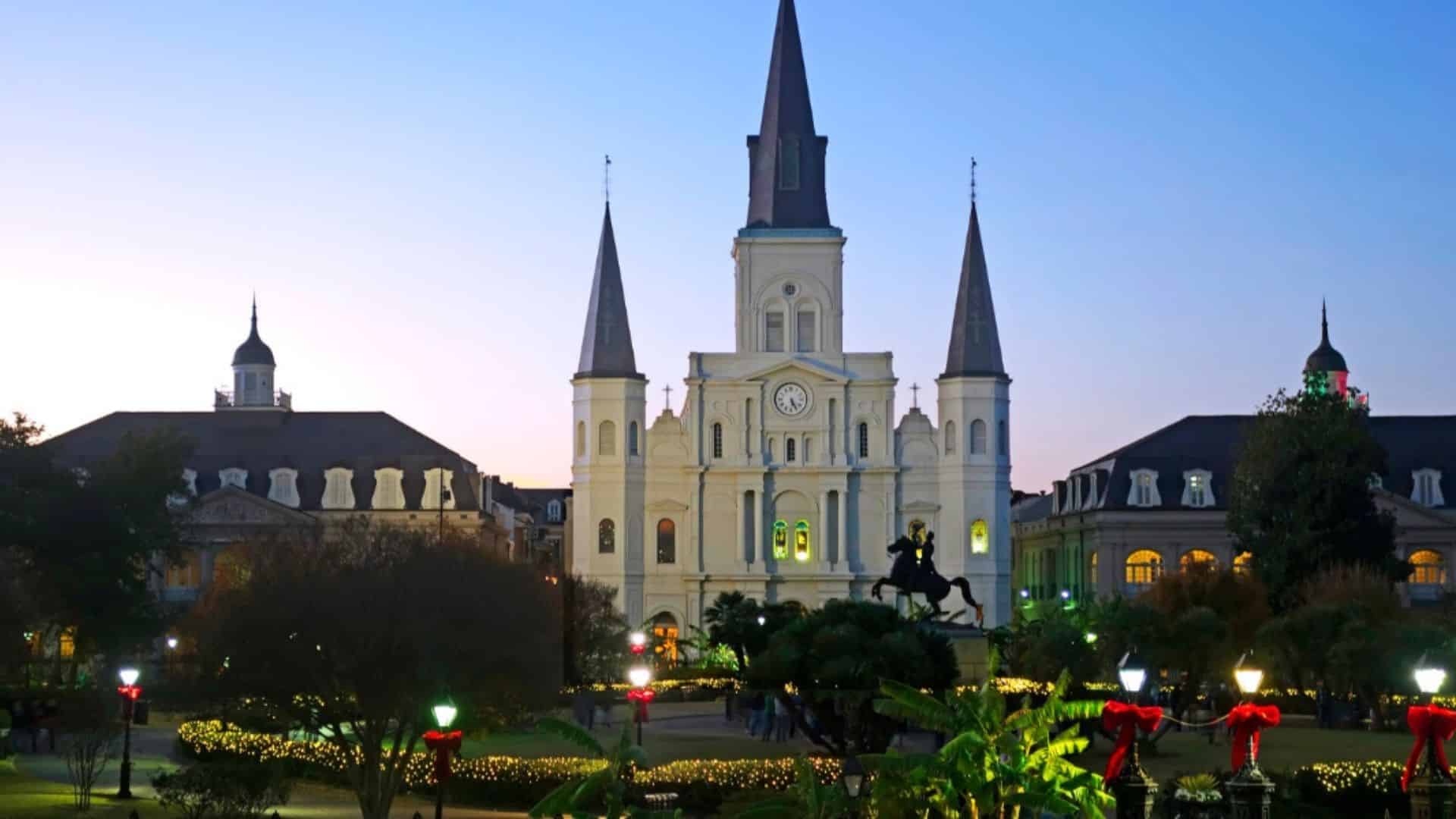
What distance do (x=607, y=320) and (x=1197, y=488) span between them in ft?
105

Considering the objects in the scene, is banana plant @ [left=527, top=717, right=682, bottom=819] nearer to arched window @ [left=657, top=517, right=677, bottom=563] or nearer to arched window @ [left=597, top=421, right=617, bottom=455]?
arched window @ [left=657, top=517, right=677, bottom=563]

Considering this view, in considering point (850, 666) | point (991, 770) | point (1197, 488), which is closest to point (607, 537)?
point (1197, 488)

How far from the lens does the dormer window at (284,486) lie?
112250mm

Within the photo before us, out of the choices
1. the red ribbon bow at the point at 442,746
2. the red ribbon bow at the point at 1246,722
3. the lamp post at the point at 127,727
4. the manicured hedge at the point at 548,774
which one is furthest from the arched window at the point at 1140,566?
the red ribbon bow at the point at 1246,722

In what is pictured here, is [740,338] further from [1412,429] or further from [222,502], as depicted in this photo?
[1412,429]

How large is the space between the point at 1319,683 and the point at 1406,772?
3640 cm

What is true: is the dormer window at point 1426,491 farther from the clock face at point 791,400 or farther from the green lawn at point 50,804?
the green lawn at point 50,804

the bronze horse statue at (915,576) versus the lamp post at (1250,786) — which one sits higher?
the bronze horse statue at (915,576)

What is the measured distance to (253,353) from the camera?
141125mm

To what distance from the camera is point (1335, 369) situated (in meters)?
130

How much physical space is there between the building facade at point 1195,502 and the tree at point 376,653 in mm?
71671

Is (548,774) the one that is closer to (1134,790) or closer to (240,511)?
(1134,790)

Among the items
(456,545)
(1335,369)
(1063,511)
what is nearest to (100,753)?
(456,545)

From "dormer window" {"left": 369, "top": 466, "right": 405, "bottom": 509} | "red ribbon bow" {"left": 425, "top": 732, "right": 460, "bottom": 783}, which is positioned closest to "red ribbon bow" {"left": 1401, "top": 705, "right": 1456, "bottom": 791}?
"red ribbon bow" {"left": 425, "top": 732, "right": 460, "bottom": 783}
